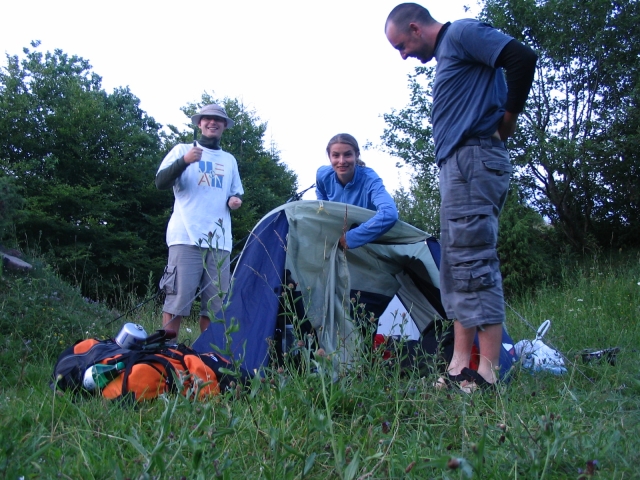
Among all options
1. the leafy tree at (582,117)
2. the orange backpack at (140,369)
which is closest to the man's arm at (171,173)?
the orange backpack at (140,369)

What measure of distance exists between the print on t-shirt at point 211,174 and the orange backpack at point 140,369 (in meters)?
1.54

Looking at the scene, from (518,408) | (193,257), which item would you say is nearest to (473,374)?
(518,408)

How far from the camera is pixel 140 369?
2289 millimetres


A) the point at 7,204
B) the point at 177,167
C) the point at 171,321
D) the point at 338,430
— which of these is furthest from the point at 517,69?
the point at 7,204

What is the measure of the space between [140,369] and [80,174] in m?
13.4

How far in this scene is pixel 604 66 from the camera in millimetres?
10406

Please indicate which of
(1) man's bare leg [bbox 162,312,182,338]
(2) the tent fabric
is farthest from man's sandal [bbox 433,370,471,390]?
(1) man's bare leg [bbox 162,312,182,338]

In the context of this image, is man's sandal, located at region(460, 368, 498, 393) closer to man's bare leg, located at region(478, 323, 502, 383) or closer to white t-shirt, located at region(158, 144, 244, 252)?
man's bare leg, located at region(478, 323, 502, 383)

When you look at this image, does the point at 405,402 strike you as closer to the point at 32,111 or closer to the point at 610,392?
the point at 610,392

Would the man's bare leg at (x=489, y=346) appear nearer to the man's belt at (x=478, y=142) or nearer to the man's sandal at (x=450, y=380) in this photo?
the man's sandal at (x=450, y=380)

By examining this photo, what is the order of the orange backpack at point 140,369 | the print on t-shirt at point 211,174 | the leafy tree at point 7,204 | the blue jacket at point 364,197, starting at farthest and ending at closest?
the leafy tree at point 7,204, the print on t-shirt at point 211,174, the blue jacket at point 364,197, the orange backpack at point 140,369

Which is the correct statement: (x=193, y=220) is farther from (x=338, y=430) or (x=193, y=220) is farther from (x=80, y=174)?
(x=80, y=174)

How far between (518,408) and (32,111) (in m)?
15.1

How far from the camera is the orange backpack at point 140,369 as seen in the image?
2.25m
